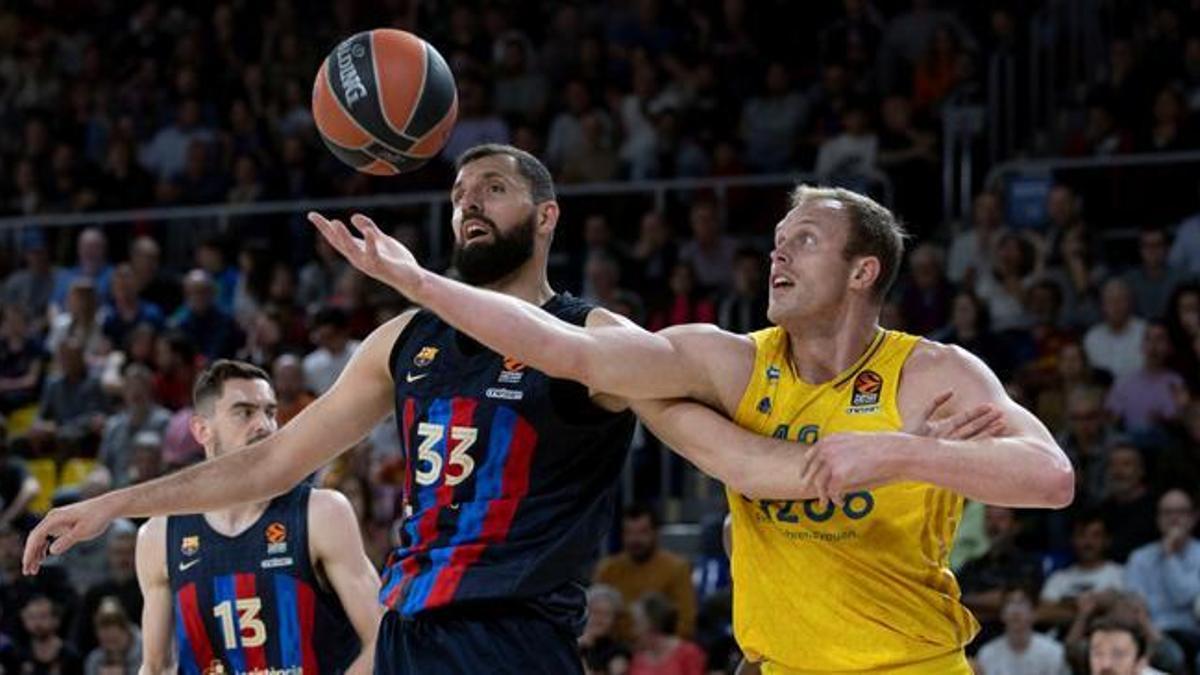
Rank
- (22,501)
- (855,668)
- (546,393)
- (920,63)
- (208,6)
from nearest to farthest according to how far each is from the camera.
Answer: (855,668), (546,393), (22,501), (920,63), (208,6)

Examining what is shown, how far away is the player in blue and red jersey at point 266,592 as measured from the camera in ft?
22.8

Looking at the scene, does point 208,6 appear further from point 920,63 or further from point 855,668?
point 855,668

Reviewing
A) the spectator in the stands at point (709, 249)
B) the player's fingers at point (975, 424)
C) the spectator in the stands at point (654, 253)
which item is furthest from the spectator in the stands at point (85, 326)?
the player's fingers at point (975, 424)

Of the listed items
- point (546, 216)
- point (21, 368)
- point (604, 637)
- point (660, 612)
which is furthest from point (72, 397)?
point (546, 216)

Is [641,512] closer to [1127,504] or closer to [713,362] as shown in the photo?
[1127,504]

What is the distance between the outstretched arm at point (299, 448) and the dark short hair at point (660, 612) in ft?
18.5

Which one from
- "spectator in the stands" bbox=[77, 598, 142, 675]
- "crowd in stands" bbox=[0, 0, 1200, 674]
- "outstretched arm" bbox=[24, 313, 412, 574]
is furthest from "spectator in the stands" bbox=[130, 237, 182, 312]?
"outstretched arm" bbox=[24, 313, 412, 574]

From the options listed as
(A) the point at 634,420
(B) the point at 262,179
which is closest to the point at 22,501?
(B) the point at 262,179

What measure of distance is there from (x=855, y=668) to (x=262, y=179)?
1336cm

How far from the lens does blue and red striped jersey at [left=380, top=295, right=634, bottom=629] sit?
223 inches

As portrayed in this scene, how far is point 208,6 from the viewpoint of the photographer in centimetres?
2053

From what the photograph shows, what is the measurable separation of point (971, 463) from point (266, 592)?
2.89m

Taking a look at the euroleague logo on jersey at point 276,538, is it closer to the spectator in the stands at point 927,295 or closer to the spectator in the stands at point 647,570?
the spectator in the stands at point 647,570

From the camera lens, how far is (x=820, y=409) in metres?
5.43
